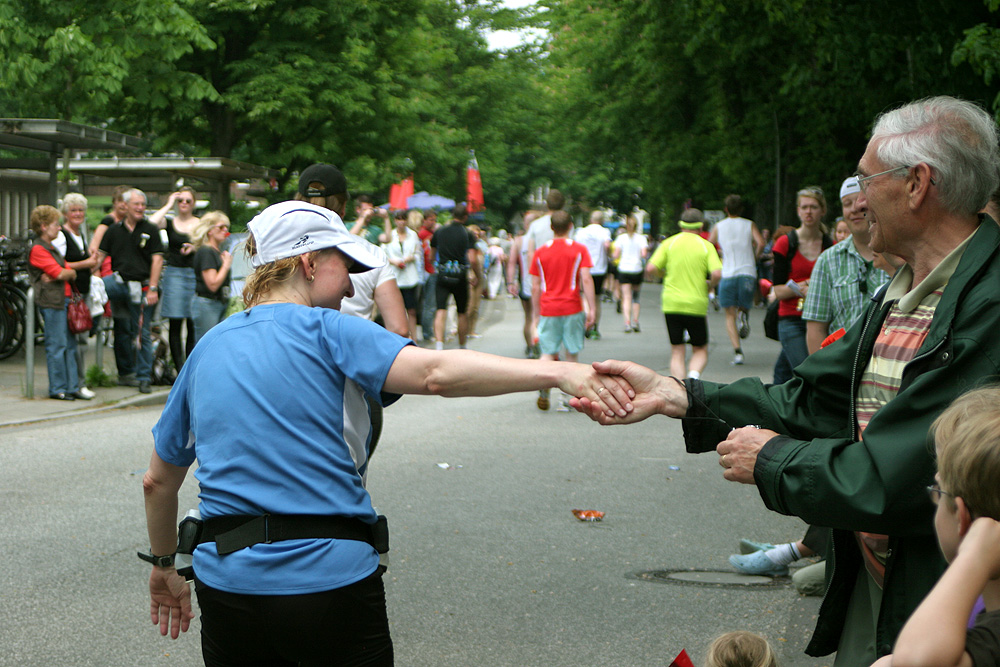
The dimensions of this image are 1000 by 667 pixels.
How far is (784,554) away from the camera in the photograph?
585 cm

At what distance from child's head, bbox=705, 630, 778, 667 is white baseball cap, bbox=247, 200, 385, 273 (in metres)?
1.29

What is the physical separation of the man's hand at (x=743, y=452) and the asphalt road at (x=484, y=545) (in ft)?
3.97

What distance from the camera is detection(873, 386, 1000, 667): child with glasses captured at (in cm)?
196

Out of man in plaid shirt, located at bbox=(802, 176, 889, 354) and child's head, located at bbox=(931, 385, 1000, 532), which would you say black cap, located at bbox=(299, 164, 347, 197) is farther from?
child's head, located at bbox=(931, 385, 1000, 532)

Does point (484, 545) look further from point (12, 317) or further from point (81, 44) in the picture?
point (81, 44)

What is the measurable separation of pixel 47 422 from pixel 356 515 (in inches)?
326

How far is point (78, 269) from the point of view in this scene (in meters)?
11.4

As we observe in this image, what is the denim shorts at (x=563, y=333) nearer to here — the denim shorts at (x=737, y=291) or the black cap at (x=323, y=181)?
the denim shorts at (x=737, y=291)

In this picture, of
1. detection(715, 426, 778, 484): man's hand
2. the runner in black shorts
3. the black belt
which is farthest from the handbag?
detection(715, 426, 778, 484): man's hand

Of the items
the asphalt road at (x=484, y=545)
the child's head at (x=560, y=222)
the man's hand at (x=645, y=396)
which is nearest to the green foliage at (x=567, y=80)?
the child's head at (x=560, y=222)

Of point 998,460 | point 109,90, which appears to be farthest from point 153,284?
point 998,460

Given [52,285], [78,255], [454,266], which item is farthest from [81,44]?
[52,285]

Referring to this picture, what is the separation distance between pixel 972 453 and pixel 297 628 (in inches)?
57.3

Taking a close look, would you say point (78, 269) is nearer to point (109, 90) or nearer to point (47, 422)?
point (47, 422)
